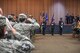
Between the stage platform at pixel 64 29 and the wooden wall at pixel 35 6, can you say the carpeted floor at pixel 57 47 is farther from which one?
the wooden wall at pixel 35 6

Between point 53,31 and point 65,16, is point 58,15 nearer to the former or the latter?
point 65,16

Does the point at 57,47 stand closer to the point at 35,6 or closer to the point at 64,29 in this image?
the point at 64,29

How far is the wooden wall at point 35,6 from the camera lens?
2127 centimetres

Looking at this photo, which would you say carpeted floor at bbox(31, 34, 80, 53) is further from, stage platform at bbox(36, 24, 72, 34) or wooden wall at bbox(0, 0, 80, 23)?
wooden wall at bbox(0, 0, 80, 23)

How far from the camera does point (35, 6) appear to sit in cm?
2139

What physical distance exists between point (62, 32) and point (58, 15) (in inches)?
96.1

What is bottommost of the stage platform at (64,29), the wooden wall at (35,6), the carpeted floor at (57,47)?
the carpeted floor at (57,47)

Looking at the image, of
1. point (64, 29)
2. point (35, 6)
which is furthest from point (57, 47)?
point (35, 6)

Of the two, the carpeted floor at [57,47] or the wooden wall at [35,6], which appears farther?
the wooden wall at [35,6]

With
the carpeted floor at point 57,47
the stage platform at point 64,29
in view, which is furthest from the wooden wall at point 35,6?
the carpeted floor at point 57,47

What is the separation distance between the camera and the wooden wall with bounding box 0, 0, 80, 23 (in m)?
21.3

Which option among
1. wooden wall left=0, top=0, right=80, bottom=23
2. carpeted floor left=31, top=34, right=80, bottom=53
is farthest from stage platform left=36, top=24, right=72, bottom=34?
carpeted floor left=31, top=34, right=80, bottom=53

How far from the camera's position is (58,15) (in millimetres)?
21312

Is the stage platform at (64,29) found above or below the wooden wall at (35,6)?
below
